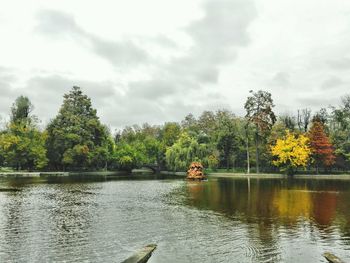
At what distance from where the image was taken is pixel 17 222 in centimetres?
2006

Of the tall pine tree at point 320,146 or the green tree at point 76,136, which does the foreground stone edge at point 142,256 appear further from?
the green tree at point 76,136

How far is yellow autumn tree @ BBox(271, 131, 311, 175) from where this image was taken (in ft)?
224

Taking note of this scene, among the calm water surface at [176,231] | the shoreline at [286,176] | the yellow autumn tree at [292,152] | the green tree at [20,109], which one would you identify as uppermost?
the green tree at [20,109]

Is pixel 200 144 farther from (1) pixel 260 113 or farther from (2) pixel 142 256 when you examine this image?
(2) pixel 142 256

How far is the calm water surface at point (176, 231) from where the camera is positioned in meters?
13.7

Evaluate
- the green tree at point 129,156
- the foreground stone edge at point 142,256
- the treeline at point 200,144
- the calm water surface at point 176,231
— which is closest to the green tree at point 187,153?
the treeline at point 200,144

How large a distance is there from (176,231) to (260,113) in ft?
203

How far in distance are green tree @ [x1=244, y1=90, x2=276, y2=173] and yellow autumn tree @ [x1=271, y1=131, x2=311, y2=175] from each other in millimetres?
6350

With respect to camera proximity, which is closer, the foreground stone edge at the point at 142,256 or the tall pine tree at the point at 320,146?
the foreground stone edge at the point at 142,256

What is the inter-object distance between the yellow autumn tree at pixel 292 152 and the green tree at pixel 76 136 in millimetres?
37838

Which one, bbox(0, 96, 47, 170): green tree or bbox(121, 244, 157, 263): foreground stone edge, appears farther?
bbox(0, 96, 47, 170): green tree

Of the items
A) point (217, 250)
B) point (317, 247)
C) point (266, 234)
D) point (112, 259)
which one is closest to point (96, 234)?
point (112, 259)

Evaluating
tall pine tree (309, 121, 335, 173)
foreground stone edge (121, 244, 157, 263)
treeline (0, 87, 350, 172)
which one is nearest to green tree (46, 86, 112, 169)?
treeline (0, 87, 350, 172)

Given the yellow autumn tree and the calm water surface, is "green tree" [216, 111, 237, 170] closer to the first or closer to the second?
the yellow autumn tree
